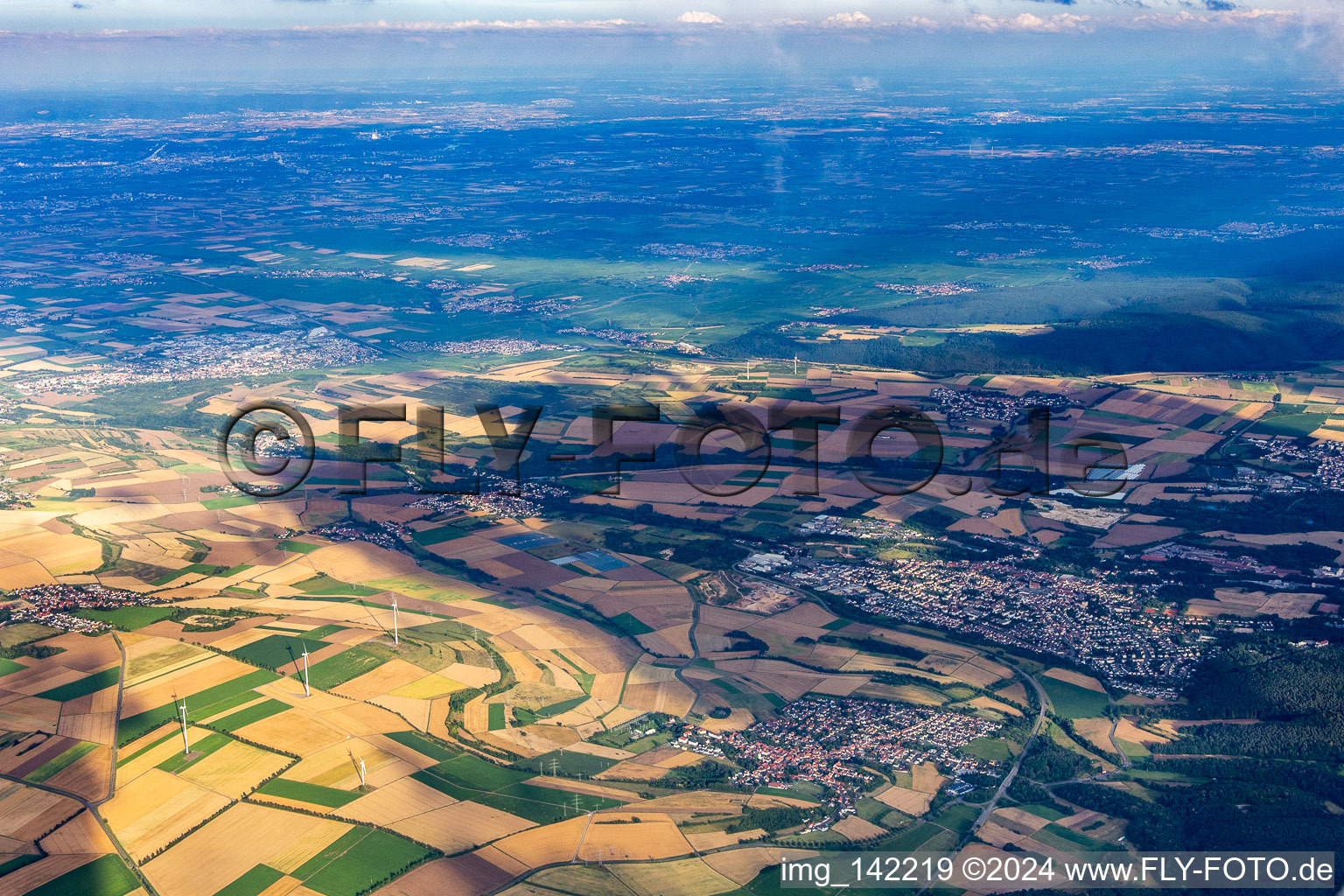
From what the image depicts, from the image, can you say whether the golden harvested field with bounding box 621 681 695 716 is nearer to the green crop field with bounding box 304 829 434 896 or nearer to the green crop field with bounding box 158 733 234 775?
the green crop field with bounding box 304 829 434 896

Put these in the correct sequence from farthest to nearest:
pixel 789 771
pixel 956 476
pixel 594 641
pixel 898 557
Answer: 1. pixel 956 476
2. pixel 898 557
3. pixel 594 641
4. pixel 789 771

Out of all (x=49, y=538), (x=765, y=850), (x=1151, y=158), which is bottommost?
(x=765, y=850)

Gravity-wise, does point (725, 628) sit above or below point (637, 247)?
below

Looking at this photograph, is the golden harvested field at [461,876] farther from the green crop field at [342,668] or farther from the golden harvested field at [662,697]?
the green crop field at [342,668]

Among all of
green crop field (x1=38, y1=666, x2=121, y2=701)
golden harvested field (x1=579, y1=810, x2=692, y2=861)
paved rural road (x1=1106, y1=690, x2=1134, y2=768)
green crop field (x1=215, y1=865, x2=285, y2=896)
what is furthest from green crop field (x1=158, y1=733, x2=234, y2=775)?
paved rural road (x1=1106, y1=690, x2=1134, y2=768)

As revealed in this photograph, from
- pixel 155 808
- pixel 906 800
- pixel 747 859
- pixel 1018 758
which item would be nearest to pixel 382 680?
pixel 155 808

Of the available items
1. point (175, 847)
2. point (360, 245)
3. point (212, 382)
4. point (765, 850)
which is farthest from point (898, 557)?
point (360, 245)

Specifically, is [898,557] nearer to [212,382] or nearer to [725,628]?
[725,628]

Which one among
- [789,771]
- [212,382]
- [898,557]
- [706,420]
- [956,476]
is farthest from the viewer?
[212,382]

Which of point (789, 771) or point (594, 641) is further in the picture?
point (594, 641)
